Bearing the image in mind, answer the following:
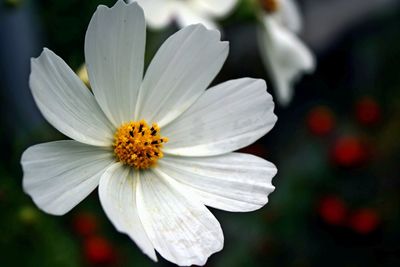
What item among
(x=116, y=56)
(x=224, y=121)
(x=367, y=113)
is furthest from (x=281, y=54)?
(x=367, y=113)

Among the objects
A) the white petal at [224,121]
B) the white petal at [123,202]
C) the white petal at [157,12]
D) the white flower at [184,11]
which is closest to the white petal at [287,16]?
the white flower at [184,11]

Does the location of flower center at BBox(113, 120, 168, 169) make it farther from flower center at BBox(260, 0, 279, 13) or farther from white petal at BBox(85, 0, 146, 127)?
flower center at BBox(260, 0, 279, 13)

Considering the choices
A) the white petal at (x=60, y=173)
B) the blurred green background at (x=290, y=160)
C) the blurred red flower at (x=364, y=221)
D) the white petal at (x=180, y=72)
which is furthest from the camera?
the blurred red flower at (x=364, y=221)

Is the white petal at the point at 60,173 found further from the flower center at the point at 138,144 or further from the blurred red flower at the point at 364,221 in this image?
the blurred red flower at the point at 364,221

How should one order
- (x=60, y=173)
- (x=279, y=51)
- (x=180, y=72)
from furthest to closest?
(x=279, y=51)
(x=180, y=72)
(x=60, y=173)

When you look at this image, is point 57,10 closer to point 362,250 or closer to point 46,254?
point 46,254

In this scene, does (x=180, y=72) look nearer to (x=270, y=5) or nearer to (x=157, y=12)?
(x=157, y=12)

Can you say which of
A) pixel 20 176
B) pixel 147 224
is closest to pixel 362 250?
pixel 20 176
